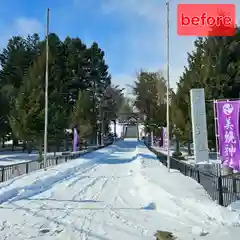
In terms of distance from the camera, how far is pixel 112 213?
9.69 m

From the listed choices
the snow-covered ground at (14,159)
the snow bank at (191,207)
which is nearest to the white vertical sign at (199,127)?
the snow bank at (191,207)

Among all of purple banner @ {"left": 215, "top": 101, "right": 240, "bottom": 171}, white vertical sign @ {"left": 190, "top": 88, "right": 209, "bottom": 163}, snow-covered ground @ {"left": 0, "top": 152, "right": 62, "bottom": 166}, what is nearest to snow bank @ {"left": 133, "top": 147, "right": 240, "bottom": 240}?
purple banner @ {"left": 215, "top": 101, "right": 240, "bottom": 171}

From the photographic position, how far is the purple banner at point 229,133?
49.3ft

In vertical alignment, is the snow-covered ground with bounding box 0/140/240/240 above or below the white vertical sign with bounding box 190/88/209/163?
below

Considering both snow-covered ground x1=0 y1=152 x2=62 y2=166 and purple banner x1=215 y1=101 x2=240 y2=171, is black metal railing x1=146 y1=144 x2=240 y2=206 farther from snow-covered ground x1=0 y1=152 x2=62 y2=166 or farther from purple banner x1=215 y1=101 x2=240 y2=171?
snow-covered ground x1=0 y1=152 x2=62 y2=166

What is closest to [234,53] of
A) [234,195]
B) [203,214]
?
[234,195]

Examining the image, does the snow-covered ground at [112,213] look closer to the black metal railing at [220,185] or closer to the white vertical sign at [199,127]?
the black metal railing at [220,185]

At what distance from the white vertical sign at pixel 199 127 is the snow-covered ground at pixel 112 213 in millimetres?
3345

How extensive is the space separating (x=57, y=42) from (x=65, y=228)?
1818 inches

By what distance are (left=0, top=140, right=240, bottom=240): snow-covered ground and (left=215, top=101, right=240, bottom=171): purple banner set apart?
2205 mm

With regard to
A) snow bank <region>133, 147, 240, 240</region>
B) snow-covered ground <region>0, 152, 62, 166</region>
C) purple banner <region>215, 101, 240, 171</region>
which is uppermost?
purple banner <region>215, 101, 240, 171</region>

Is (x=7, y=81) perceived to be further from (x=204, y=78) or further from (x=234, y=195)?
(x=234, y=195)

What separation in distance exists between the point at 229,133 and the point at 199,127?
247 cm

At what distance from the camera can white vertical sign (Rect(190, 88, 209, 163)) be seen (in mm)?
17438
